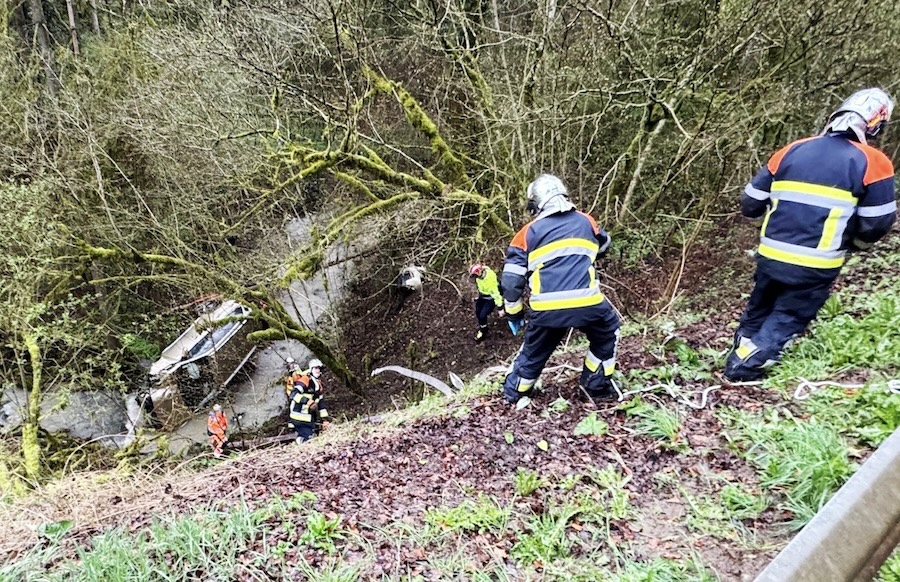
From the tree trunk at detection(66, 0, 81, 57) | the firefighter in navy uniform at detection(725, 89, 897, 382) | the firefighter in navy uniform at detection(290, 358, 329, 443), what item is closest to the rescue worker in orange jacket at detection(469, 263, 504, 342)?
the firefighter in navy uniform at detection(290, 358, 329, 443)

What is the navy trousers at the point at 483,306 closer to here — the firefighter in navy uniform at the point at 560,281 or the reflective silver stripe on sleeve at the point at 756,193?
the firefighter in navy uniform at the point at 560,281

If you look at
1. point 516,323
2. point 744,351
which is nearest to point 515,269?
point 744,351

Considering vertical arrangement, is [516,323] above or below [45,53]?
below

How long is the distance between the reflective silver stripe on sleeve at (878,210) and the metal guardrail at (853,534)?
2.92 meters

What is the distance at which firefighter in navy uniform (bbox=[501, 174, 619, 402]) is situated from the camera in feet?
13.1

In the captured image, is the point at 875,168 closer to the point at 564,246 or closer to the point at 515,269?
the point at 564,246

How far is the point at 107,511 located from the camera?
3523mm

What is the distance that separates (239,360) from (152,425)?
243 centimetres

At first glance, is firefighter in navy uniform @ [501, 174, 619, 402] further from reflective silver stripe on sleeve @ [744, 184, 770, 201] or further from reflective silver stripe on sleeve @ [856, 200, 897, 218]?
reflective silver stripe on sleeve @ [856, 200, 897, 218]

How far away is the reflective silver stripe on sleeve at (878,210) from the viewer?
3418 millimetres

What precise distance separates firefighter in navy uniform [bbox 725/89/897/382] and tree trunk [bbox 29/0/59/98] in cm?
1143

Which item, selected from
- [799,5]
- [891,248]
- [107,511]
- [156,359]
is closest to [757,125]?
[799,5]

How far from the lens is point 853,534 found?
3.41ft

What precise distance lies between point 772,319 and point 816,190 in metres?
0.96
